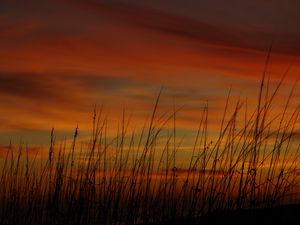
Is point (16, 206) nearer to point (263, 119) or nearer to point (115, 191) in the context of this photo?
point (115, 191)

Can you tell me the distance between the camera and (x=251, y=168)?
177 inches

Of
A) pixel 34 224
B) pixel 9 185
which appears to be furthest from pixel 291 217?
pixel 9 185

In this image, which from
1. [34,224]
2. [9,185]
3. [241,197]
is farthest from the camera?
[9,185]

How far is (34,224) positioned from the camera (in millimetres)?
5344

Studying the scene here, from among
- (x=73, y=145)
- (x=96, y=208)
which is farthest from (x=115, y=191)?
(x=73, y=145)

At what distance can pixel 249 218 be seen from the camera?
13.9 ft

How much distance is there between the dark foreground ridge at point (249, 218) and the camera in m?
4.24

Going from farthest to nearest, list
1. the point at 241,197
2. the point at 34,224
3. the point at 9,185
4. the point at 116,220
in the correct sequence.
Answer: the point at 9,185, the point at 34,224, the point at 116,220, the point at 241,197

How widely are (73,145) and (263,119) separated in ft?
6.14

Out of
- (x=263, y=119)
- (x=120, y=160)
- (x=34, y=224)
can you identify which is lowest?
(x=34, y=224)

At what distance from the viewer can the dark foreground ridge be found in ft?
13.9

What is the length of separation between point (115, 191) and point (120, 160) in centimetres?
34

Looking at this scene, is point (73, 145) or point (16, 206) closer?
point (73, 145)

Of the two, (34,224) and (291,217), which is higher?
(291,217)
